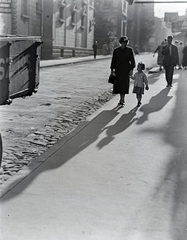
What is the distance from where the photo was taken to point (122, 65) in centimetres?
1038

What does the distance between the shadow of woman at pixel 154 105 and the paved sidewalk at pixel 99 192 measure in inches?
60.9

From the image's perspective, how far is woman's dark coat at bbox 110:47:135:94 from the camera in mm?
10320

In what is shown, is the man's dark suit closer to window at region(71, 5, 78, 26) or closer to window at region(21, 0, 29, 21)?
window at region(21, 0, 29, 21)

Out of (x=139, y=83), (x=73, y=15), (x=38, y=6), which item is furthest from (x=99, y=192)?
(x=73, y=15)

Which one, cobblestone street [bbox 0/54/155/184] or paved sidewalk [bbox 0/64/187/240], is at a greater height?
paved sidewalk [bbox 0/64/187/240]

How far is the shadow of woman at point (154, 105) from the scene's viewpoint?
8862mm

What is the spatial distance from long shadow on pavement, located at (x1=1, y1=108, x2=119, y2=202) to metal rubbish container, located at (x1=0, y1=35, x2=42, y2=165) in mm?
829

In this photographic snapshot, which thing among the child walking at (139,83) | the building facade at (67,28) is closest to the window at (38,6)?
the building facade at (67,28)

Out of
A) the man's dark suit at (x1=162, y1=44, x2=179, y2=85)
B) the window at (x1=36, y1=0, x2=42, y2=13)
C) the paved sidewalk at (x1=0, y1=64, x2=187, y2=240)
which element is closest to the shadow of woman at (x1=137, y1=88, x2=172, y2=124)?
the paved sidewalk at (x1=0, y1=64, x2=187, y2=240)

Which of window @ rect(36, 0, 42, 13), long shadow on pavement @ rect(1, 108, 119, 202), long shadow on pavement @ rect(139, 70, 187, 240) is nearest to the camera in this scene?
long shadow on pavement @ rect(139, 70, 187, 240)

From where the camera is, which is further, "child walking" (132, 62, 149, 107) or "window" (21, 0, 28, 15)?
"window" (21, 0, 28, 15)

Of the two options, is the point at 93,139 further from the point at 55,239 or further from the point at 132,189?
the point at 55,239

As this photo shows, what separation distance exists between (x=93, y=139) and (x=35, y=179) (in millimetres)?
2220

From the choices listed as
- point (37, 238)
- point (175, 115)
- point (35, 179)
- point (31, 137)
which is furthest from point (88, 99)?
point (37, 238)
